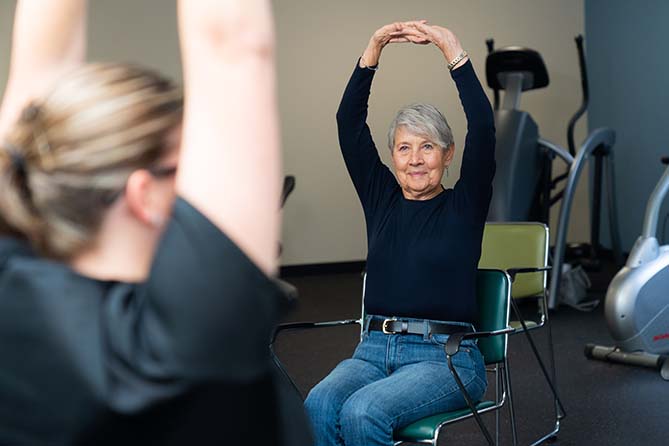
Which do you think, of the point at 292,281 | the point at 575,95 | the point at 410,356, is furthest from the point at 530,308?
the point at 410,356

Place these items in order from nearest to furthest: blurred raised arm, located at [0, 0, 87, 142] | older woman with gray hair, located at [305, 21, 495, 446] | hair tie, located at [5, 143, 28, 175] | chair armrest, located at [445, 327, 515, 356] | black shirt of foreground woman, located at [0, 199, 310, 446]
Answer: black shirt of foreground woman, located at [0, 199, 310, 446], hair tie, located at [5, 143, 28, 175], blurred raised arm, located at [0, 0, 87, 142], chair armrest, located at [445, 327, 515, 356], older woman with gray hair, located at [305, 21, 495, 446]

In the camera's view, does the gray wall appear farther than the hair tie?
Yes

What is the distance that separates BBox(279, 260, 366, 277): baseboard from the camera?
25.1 ft

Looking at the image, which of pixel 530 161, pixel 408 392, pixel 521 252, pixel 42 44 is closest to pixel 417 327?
pixel 408 392

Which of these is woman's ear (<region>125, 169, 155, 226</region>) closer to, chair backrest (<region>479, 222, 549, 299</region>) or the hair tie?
the hair tie

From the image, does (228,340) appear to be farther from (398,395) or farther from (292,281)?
(292,281)

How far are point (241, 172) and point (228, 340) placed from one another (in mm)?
109

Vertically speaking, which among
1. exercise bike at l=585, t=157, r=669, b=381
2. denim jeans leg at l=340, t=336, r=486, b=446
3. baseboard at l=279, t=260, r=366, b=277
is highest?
denim jeans leg at l=340, t=336, r=486, b=446

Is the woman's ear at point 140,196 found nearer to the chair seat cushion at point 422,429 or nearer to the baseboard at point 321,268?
the chair seat cushion at point 422,429

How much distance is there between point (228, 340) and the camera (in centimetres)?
55

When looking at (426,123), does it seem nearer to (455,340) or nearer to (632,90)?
(455,340)

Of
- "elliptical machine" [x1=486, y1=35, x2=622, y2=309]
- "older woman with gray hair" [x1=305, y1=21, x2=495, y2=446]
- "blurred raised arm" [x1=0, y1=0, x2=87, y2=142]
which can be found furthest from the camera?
"elliptical machine" [x1=486, y1=35, x2=622, y2=309]

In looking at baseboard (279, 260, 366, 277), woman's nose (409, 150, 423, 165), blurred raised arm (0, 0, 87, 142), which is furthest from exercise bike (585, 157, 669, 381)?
baseboard (279, 260, 366, 277)

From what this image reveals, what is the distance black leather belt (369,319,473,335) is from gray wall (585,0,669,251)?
469cm
